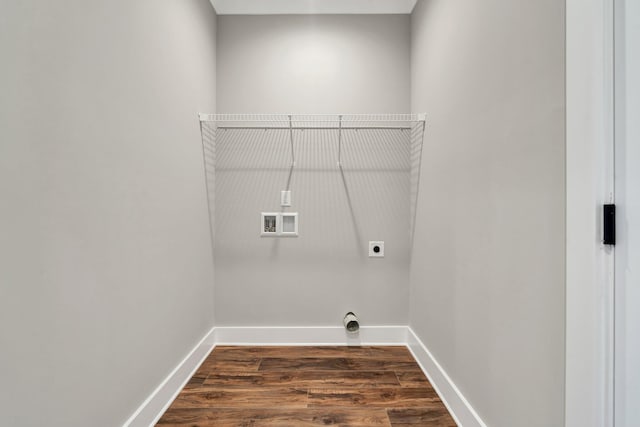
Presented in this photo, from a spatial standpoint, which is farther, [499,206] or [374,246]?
[374,246]

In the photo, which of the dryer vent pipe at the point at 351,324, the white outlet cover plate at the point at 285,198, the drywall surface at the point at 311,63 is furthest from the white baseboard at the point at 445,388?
the drywall surface at the point at 311,63

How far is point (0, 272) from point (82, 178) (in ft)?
1.18

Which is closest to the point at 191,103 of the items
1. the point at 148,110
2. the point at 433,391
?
the point at 148,110

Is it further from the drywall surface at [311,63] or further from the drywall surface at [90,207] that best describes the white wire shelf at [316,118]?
the drywall surface at [90,207]

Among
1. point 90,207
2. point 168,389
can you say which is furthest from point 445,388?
point 90,207

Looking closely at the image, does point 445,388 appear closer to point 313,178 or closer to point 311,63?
point 313,178

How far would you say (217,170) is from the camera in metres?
2.29

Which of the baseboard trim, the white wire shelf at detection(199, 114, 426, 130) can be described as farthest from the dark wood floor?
the white wire shelf at detection(199, 114, 426, 130)

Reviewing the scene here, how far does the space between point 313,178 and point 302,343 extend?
3.95ft

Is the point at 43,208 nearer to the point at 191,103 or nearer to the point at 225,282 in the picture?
the point at 191,103

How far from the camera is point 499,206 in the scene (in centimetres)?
116

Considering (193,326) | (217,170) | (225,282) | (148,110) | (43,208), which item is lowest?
(193,326)

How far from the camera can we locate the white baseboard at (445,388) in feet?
4.41
